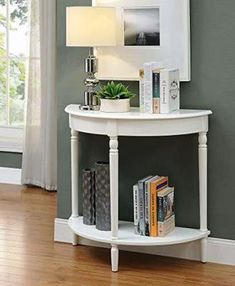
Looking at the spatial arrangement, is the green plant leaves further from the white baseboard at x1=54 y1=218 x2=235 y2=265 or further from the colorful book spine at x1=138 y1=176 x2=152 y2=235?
the white baseboard at x1=54 y1=218 x2=235 y2=265

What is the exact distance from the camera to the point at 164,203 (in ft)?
11.8

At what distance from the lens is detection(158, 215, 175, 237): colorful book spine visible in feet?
11.9

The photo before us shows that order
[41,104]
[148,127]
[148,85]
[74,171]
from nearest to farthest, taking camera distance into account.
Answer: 1. [148,127]
2. [148,85]
3. [74,171]
4. [41,104]

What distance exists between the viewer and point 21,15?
18.3ft

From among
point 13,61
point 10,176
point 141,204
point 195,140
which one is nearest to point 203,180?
point 195,140

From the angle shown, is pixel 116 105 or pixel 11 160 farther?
pixel 11 160

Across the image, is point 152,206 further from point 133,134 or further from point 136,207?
point 133,134

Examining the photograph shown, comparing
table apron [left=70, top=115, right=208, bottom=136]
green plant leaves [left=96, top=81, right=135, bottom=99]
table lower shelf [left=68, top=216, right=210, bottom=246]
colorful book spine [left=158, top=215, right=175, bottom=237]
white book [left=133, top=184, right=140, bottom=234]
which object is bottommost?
table lower shelf [left=68, top=216, right=210, bottom=246]

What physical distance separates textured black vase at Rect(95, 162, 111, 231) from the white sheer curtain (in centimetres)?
169

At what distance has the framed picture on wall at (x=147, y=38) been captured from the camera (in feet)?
11.9

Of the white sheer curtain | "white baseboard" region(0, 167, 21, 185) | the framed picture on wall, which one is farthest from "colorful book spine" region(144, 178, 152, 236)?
"white baseboard" region(0, 167, 21, 185)

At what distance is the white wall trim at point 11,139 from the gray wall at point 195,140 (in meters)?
1.75

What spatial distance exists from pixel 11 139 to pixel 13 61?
65 centimetres

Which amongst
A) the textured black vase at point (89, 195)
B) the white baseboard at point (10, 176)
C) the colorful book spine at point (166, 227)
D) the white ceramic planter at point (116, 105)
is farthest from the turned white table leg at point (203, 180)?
the white baseboard at point (10, 176)
